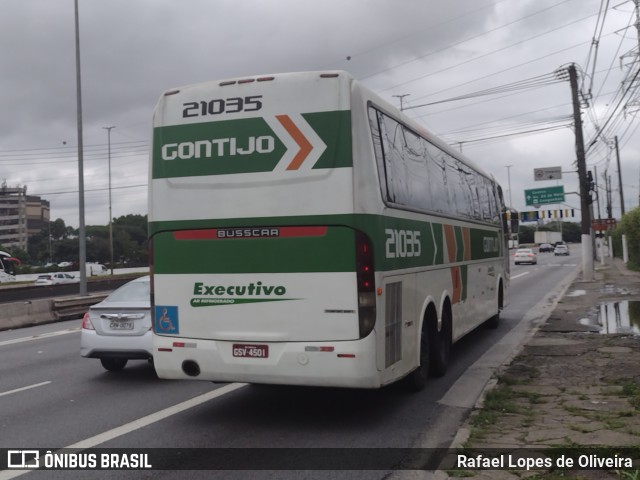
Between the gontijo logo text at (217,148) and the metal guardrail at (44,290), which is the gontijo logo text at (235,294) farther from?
the metal guardrail at (44,290)

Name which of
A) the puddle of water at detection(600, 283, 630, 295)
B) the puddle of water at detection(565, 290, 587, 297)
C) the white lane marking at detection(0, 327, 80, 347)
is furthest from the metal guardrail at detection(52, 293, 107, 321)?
the puddle of water at detection(600, 283, 630, 295)

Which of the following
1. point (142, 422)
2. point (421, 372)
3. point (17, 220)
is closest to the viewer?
point (142, 422)

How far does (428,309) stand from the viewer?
852 cm

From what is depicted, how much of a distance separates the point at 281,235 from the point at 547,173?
3786 centimetres

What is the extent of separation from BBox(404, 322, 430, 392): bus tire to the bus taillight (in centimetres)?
184

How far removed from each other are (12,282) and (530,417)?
55193mm

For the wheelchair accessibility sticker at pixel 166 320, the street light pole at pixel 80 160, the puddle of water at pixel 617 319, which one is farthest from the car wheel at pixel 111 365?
the street light pole at pixel 80 160

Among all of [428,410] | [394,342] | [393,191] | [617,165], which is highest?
[617,165]

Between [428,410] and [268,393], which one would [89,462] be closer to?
[268,393]

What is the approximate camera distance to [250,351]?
6668 mm

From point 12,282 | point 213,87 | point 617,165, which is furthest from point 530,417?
point 617,165

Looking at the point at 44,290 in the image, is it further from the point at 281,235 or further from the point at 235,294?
the point at 281,235

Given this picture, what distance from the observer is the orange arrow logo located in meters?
6.59

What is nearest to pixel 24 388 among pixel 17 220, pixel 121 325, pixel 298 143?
pixel 121 325
